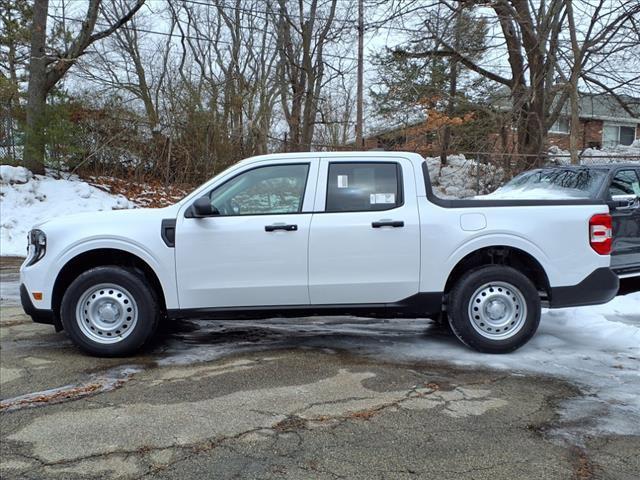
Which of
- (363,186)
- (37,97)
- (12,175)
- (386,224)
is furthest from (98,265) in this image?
(37,97)

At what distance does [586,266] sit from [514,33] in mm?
13655

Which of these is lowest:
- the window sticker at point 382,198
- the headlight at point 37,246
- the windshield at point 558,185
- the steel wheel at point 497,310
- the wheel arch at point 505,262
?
the steel wheel at point 497,310

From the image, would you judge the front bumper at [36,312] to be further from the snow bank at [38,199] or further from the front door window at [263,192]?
the snow bank at [38,199]

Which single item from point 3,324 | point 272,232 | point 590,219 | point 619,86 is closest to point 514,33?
point 619,86

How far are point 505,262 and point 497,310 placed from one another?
0.51 m

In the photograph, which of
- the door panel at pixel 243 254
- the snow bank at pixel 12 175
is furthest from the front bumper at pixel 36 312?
the snow bank at pixel 12 175

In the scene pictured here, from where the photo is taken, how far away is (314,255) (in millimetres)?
4824

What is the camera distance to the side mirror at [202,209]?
472 centimetres

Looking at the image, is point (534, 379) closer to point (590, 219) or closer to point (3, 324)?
point (590, 219)

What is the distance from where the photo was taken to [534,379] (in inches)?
175

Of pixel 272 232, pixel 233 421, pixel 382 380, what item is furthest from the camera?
pixel 272 232

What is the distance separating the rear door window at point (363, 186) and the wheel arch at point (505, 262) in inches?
33.9

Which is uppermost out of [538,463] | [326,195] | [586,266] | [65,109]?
[65,109]

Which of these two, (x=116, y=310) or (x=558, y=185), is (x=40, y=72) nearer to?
(x=116, y=310)
